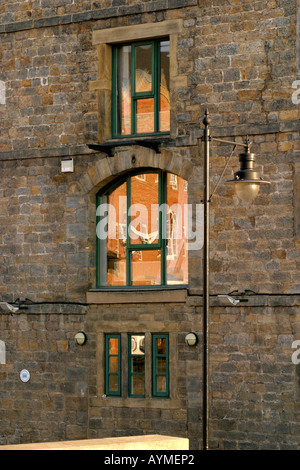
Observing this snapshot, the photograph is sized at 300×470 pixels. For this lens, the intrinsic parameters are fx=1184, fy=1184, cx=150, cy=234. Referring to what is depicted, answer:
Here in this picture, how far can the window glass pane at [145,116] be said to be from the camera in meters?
24.3

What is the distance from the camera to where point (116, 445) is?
1628 cm

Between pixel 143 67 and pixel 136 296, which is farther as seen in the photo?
pixel 143 67

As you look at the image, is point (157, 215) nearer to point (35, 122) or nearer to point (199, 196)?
point (199, 196)

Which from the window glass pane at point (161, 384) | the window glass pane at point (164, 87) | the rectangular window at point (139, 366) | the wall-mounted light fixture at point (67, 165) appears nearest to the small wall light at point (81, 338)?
the rectangular window at point (139, 366)

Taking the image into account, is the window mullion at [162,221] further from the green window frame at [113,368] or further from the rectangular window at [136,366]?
the green window frame at [113,368]

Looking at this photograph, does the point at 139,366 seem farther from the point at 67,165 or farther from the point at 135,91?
the point at 135,91

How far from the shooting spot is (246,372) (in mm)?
22594

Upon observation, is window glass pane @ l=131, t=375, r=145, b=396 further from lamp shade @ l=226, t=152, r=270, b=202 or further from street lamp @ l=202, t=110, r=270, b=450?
lamp shade @ l=226, t=152, r=270, b=202

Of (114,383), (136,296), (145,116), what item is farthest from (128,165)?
(114,383)

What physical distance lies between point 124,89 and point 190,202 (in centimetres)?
298

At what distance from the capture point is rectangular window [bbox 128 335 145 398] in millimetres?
23781
